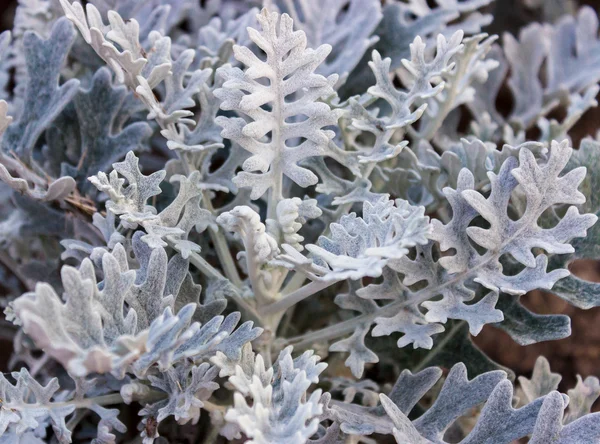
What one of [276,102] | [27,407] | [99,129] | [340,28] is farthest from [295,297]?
[340,28]

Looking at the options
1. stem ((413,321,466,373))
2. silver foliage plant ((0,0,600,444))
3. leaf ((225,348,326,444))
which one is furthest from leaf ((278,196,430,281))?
stem ((413,321,466,373))

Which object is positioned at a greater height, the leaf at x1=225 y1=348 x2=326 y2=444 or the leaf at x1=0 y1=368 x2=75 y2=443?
the leaf at x1=225 y1=348 x2=326 y2=444

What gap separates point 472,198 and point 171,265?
0.39 metres

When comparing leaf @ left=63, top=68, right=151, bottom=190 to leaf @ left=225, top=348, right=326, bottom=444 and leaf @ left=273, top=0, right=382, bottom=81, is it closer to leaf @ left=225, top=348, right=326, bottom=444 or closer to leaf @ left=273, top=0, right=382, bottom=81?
leaf @ left=273, top=0, right=382, bottom=81

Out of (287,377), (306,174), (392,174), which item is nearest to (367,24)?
(392,174)

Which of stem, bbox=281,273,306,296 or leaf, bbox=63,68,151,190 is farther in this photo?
leaf, bbox=63,68,151,190

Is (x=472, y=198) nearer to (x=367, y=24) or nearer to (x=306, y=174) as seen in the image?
(x=306, y=174)

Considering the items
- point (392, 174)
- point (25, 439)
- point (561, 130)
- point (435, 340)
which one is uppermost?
point (561, 130)

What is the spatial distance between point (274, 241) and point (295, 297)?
0.35 ft

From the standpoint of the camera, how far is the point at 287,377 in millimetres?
793

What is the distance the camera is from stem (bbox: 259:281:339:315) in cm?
83

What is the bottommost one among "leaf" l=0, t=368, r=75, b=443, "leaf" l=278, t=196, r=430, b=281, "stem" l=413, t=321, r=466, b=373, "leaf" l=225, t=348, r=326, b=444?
"leaf" l=0, t=368, r=75, b=443

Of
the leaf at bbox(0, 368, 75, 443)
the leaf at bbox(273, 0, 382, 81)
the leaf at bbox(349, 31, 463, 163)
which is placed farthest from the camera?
the leaf at bbox(273, 0, 382, 81)

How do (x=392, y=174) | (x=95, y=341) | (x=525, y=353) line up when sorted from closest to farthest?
(x=95, y=341) < (x=392, y=174) < (x=525, y=353)
